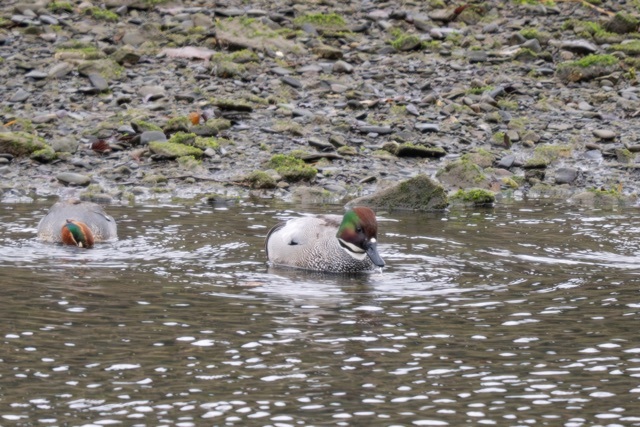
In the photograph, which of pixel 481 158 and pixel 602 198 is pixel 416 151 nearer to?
pixel 481 158

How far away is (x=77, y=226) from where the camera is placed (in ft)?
45.7

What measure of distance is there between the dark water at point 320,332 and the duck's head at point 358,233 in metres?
0.37

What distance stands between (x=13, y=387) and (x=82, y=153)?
38.7 feet

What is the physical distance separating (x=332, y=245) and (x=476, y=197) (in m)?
5.07

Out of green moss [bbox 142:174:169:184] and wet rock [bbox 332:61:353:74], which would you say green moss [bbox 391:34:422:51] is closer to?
wet rock [bbox 332:61:353:74]

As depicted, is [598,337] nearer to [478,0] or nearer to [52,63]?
[52,63]

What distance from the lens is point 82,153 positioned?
A: 1966cm

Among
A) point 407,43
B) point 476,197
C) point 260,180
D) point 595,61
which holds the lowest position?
point 476,197

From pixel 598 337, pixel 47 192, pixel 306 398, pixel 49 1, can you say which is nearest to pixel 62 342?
pixel 306 398

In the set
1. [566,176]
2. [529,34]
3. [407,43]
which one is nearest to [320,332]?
[566,176]

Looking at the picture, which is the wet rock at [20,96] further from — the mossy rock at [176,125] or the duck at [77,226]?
the duck at [77,226]

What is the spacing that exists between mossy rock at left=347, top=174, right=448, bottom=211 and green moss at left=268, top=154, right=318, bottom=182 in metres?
1.81

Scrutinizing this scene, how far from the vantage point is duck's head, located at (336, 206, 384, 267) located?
1268 centimetres

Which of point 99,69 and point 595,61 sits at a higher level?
point 99,69
